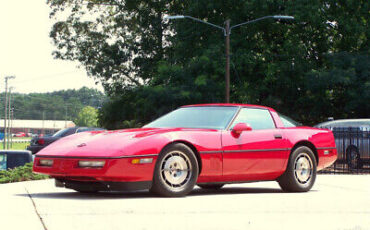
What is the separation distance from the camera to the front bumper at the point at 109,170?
8000 mm

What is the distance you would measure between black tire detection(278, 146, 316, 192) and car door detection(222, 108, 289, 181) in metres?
0.19

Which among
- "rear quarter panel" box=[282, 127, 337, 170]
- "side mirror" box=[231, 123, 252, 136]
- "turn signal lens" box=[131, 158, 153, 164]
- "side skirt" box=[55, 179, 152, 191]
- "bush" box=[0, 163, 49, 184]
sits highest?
"side mirror" box=[231, 123, 252, 136]

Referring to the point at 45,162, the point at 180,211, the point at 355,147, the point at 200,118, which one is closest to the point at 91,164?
the point at 45,162

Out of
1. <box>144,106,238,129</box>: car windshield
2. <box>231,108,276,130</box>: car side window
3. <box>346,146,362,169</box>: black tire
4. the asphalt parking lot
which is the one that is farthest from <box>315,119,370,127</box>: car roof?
<box>144,106,238,129</box>: car windshield

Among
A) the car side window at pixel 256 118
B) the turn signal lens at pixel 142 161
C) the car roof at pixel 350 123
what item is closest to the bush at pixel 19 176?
the car side window at pixel 256 118

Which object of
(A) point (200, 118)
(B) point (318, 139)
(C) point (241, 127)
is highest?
(A) point (200, 118)

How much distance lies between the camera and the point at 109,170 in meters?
7.98

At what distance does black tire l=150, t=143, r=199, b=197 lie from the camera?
328 inches

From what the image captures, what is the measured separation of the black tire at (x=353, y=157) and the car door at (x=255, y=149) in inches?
465

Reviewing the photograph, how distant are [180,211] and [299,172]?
3861 millimetres

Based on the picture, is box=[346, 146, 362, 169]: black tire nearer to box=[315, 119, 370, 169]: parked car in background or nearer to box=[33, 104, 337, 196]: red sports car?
box=[315, 119, 370, 169]: parked car in background

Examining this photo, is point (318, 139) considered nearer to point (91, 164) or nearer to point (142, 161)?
point (142, 161)

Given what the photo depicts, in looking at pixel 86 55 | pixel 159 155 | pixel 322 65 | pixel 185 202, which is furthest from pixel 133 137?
pixel 86 55

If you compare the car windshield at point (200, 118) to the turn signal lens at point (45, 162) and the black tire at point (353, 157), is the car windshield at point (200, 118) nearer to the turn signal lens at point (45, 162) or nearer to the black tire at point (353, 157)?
the turn signal lens at point (45, 162)
